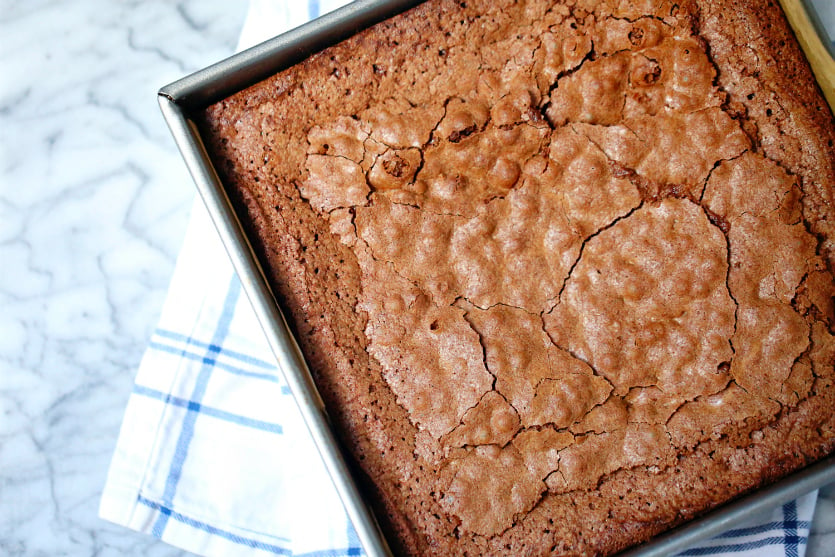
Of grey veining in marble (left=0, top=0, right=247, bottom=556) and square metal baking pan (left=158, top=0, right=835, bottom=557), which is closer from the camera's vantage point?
square metal baking pan (left=158, top=0, right=835, bottom=557)

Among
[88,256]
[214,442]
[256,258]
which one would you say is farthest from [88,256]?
[256,258]

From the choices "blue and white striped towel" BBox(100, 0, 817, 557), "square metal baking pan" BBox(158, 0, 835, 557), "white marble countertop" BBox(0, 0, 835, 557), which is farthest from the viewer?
"white marble countertop" BBox(0, 0, 835, 557)

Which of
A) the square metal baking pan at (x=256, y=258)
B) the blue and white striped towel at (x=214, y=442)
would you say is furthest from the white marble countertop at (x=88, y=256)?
the square metal baking pan at (x=256, y=258)

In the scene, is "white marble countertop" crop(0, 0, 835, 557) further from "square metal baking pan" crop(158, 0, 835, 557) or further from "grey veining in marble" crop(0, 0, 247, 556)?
"square metal baking pan" crop(158, 0, 835, 557)

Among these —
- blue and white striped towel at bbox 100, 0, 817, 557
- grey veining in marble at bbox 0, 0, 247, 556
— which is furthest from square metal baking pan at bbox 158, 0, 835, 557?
grey veining in marble at bbox 0, 0, 247, 556

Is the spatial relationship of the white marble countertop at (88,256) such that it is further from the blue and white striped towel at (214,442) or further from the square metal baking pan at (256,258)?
the square metal baking pan at (256,258)

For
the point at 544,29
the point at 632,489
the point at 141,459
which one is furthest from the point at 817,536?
the point at 141,459

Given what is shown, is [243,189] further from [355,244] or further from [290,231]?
[355,244]
